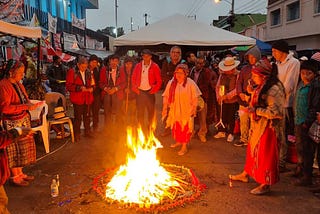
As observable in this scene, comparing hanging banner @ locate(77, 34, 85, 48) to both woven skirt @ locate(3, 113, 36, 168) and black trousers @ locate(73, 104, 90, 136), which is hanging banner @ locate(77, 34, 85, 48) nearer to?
black trousers @ locate(73, 104, 90, 136)

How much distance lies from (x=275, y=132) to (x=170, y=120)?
Answer: 2.69 m

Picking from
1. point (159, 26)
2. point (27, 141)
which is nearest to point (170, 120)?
point (27, 141)

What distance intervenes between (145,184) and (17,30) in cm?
415

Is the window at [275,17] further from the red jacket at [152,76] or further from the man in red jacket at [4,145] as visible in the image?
the man in red jacket at [4,145]

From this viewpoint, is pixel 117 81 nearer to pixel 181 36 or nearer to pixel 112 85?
pixel 112 85

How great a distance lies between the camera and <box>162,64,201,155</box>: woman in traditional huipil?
6.43 metres

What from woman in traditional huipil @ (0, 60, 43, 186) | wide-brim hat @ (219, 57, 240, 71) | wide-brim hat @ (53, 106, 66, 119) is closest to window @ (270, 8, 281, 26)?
wide-brim hat @ (219, 57, 240, 71)

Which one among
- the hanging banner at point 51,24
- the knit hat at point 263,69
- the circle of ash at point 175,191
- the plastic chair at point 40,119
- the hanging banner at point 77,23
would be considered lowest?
the circle of ash at point 175,191

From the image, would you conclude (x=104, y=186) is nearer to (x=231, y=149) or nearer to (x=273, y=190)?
(x=273, y=190)

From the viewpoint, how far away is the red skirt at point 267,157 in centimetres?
440

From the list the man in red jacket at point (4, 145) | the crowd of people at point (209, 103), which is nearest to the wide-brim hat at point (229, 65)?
the crowd of people at point (209, 103)

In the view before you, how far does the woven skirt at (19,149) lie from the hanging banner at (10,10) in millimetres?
5224

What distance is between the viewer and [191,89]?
643cm

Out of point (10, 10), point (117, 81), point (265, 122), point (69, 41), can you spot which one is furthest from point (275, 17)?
point (265, 122)
